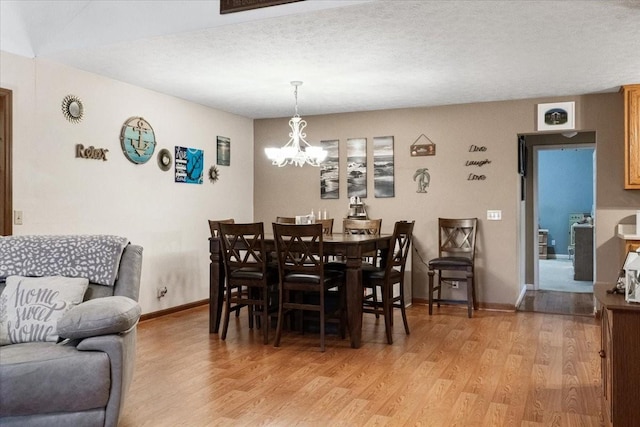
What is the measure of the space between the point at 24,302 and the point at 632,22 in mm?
3980

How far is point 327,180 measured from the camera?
6.93 m

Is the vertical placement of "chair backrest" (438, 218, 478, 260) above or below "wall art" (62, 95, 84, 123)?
below

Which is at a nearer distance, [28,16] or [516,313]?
[28,16]

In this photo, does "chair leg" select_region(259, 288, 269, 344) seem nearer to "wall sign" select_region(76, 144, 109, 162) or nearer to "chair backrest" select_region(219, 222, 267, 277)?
"chair backrest" select_region(219, 222, 267, 277)

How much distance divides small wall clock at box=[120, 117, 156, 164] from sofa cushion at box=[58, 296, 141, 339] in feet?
9.66

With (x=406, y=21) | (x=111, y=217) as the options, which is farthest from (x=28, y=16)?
(x=406, y=21)

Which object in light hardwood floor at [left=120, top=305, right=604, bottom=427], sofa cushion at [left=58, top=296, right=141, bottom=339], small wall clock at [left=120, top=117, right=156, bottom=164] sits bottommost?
light hardwood floor at [left=120, top=305, right=604, bottom=427]

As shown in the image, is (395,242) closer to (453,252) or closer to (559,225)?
(453,252)

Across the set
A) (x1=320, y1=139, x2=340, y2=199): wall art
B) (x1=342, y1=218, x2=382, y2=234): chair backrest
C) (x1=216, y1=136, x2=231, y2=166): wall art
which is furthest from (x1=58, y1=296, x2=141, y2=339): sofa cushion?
(x1=320, y1=139, x2=340, y2=199): wall art

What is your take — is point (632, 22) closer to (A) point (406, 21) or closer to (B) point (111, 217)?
(A) point (406, 21)

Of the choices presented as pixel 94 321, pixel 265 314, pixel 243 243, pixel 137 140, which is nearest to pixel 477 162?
pixel 243 243

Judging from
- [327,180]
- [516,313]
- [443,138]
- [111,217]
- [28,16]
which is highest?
[28,16]

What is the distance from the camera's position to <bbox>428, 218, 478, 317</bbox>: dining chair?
5.74m

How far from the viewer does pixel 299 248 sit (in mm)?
4250
